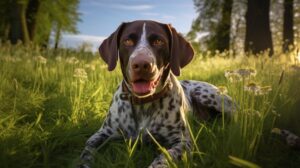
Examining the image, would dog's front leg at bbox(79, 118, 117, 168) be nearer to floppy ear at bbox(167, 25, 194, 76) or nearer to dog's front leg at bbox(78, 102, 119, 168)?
dog's front leg at bbox(78, 102, 119, 168)

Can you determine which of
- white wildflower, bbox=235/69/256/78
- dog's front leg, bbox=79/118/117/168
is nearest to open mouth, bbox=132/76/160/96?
dog's front leg, bbox=79/118/117/168

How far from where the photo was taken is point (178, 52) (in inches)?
169

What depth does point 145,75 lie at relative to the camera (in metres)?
3.79

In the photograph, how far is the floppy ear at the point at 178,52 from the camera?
4.26 meters

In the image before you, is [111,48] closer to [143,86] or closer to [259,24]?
[143,86]

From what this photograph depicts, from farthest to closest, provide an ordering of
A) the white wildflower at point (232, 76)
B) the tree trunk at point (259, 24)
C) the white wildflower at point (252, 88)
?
the tree trunk at point (259, 24) < the white wildflower at point (232, 76) < the white wildflower at point (252, 88)

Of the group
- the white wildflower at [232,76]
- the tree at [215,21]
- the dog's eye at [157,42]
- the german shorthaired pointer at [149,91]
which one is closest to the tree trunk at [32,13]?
the tree at [215,21]

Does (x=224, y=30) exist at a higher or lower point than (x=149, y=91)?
higher

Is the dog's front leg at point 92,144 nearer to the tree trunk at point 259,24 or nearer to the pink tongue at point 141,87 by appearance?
the pink tongue at point 141,87

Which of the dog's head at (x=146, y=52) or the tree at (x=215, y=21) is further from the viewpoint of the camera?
the tree at (x=215, y=21)

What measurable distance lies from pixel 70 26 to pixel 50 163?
27933 mm

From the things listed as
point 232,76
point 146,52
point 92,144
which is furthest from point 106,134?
point 232,76

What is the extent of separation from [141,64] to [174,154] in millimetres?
941

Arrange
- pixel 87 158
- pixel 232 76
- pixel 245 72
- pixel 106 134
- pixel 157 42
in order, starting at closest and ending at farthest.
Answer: pixel 245 72 → pixel 232 76 → pixel 87 158 → pixel 157 42 → pixel 106 134
